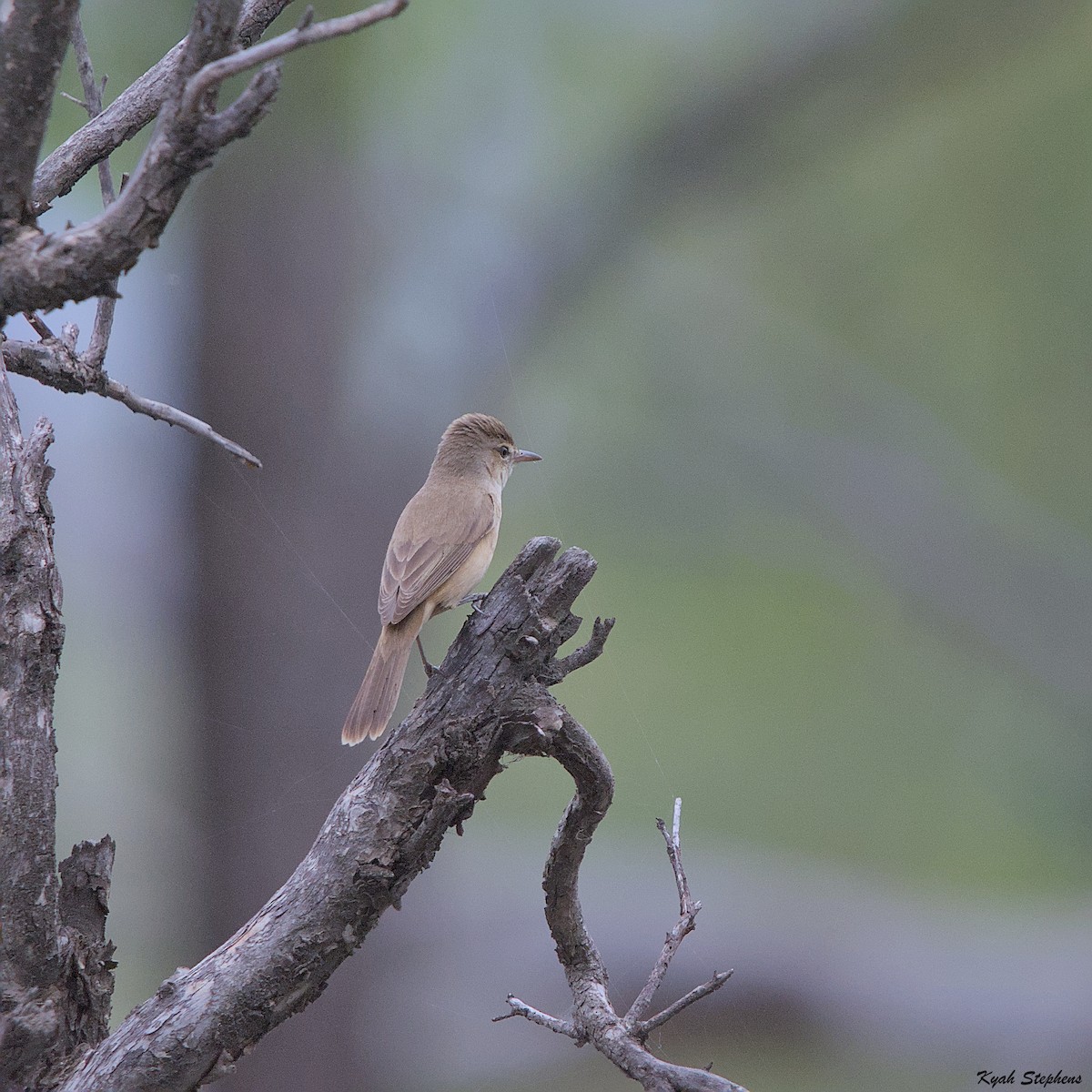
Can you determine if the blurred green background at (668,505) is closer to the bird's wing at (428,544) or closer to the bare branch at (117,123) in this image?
the bird's wing at (428,544)

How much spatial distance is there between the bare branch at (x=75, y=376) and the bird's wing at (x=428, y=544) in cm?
107

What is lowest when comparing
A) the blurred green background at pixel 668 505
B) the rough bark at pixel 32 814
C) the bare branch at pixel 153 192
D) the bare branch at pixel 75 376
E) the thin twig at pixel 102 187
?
the rough bark at pixel 32 814

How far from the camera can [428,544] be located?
329 centimetres

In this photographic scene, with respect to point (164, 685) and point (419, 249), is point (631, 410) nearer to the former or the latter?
point (419, 249)

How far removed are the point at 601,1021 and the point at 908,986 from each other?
4.91 meters

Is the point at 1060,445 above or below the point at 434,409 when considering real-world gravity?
above

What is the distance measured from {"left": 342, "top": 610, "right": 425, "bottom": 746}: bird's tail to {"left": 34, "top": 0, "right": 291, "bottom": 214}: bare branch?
4.22 feet

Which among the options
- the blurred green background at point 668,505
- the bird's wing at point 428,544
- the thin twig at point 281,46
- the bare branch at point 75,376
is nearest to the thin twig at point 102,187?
the bare branch at point 75,376

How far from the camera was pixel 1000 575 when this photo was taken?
6.57 m

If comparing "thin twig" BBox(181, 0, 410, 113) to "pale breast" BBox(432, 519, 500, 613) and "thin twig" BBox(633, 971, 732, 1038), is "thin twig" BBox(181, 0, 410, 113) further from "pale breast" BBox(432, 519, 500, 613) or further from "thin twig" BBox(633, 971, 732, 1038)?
"pale breast" BBox(432, 519, 500, 613)

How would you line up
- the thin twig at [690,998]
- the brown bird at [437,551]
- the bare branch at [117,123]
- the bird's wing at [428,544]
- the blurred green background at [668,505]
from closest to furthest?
1. the thin twig at [690,998]
2. the bare branch at [117,123]
3. the brown bird at [437,551]
4. the bird's wing at [428,544]
5. the blurred green background at [668,505]

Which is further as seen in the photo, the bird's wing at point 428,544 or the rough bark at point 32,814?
the bird's wing at point 428,544

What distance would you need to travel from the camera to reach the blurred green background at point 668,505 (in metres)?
5.62

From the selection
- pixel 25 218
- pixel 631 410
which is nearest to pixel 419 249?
pixel 631 410
